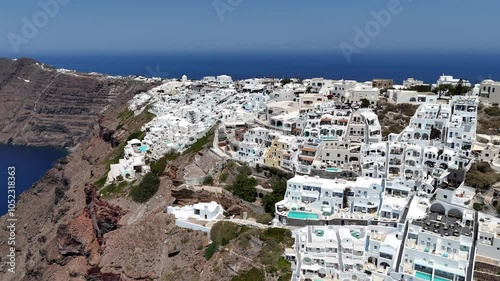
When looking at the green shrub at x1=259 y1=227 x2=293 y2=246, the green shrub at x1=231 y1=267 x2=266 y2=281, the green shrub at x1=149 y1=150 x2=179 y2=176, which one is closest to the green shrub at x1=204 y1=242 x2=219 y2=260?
the green shrub at x1=231 y1=267 x2=266 y2=281

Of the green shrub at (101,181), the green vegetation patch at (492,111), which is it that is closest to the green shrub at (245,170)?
the green shrub at (101,181)

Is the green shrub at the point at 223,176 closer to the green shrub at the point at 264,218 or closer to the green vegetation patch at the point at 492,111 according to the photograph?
the green shrub at the point at 264,218

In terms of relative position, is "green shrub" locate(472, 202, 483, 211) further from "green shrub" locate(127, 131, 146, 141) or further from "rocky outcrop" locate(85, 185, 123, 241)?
"green shrub" locate(127, 131, 146, 141)

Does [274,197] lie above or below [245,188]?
below

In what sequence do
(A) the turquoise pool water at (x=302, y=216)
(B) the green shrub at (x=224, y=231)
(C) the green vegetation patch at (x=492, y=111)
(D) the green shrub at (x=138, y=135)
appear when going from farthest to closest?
1. (D) the green shrub at (x=138, y=135)
2. (C) the green vegetation patch at (x=492, y=111)
3. (B) the green shrub at (x=224, y=231)
4. (A) the turquoise pool water at (x=302, y=216)

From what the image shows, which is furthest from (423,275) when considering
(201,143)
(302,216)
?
(201,143)

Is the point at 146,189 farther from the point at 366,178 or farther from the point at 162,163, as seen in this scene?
the point at 366,178
